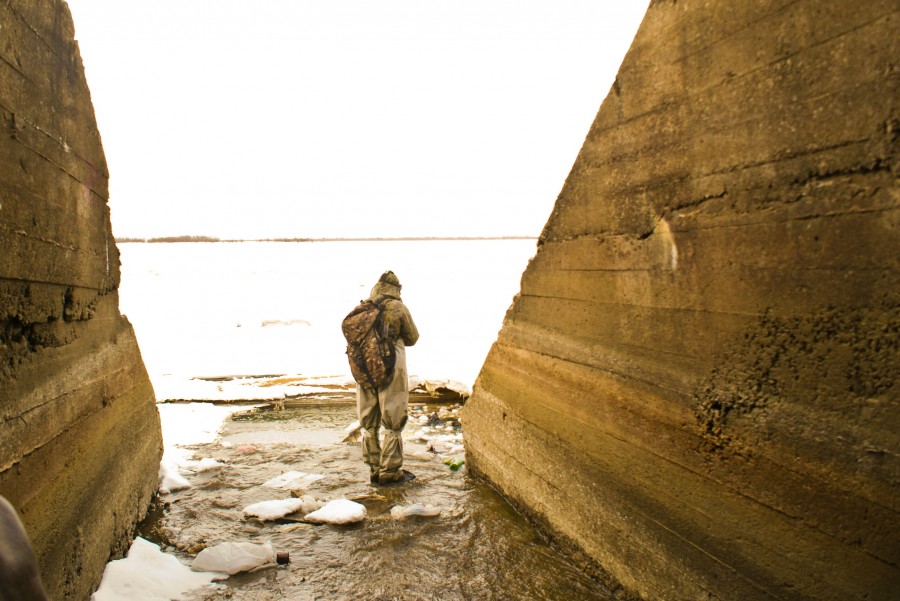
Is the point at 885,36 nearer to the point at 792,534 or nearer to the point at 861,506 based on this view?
the point at 861,506

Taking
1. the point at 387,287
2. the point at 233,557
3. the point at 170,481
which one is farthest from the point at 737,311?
the point at 170,481

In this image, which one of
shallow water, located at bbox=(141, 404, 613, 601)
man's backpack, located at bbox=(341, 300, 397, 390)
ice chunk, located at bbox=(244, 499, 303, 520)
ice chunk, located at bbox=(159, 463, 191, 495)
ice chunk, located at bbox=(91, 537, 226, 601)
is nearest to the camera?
ice chunk, located at bbox=(91, 537, 226, 601)

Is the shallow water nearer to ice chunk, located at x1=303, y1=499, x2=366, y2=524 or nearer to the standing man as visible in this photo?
ice chunk, located at x1=303, y1=499, x2=366, y2=524

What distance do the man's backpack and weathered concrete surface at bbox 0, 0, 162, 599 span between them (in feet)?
6.63

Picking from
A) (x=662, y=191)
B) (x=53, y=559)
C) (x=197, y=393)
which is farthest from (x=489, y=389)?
(x=197, y=393)

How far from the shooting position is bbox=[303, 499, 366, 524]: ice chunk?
441 centimetres

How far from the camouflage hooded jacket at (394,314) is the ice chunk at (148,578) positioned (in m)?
2.61

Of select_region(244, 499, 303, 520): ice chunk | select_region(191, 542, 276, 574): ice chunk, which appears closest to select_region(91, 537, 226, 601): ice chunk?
select_region(191, 542, 276, 574): ice chunk

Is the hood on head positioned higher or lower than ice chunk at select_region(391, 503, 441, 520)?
higher

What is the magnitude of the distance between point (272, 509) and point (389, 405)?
57.1 inches

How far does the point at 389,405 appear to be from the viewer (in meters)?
5.43

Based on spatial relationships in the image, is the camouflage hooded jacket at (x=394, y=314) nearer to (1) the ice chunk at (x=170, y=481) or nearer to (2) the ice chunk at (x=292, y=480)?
(2) the ice chunk at (x=292, y=480)

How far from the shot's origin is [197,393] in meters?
9.95

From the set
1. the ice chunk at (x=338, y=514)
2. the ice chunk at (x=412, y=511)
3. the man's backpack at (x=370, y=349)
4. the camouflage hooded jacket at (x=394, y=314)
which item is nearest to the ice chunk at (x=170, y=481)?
the ice chunk at (x=338, y=514)
